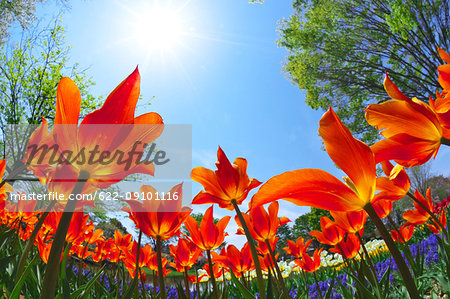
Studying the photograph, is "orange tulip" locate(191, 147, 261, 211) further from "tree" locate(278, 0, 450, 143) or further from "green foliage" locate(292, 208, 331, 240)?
"green foliage" locate(292, 208, 331, 240)

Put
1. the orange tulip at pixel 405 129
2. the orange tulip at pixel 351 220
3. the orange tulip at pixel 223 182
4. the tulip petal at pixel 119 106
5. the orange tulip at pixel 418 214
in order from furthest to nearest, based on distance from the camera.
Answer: the orange tulip at pixel 418 214, the orange tulip at pixel 351 220, the orange tulip at pixel 223 182, the orange tulip at pixel 405 129, the tulip petal at pixel 119 106

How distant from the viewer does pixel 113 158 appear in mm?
479

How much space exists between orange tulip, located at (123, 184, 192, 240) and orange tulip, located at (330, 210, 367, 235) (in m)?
0.68

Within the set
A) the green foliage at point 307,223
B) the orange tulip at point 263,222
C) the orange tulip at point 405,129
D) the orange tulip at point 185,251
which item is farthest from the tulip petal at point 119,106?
the green foliage at point 307,223

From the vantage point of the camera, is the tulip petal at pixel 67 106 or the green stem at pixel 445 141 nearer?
the tulip petal at pixel 67 106

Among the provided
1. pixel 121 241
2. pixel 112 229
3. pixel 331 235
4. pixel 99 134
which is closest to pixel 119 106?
pixel 99 134

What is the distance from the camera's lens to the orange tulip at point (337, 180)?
482mm

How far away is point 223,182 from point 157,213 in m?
0.28

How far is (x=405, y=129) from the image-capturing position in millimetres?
691

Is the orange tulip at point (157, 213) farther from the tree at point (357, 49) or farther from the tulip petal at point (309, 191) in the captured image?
the tree at point (357, 49)

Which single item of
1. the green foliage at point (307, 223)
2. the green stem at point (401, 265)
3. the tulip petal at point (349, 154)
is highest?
the green foliage at point (307, 223)

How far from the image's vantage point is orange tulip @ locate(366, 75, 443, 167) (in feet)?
2.18

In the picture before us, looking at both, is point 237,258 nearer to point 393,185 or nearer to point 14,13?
point 393,185

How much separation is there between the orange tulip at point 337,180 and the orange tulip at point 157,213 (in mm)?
606
